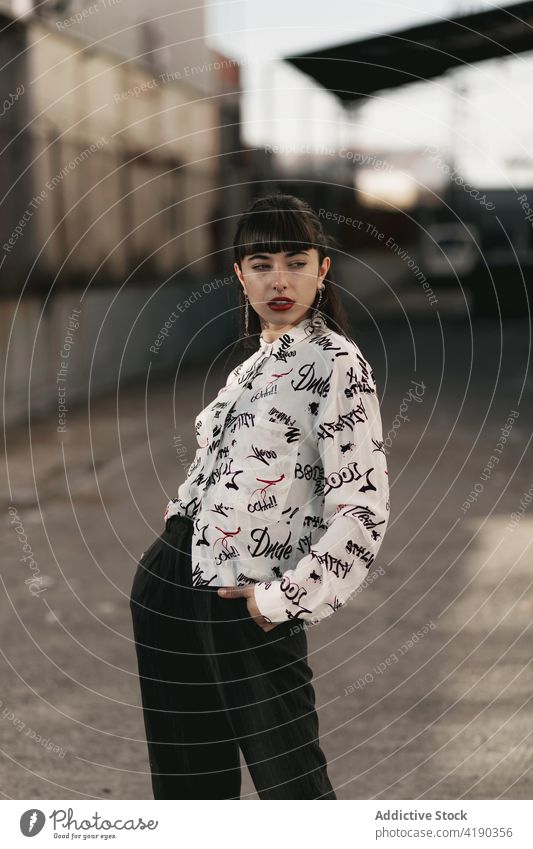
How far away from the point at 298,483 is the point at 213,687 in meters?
0.50

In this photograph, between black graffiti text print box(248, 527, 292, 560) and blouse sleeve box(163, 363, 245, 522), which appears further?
blouse sleeve box(163, 363, 245, 522)

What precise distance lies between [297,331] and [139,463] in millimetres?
7036

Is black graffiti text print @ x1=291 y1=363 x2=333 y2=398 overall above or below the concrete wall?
below

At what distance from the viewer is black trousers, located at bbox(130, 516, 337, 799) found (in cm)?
209

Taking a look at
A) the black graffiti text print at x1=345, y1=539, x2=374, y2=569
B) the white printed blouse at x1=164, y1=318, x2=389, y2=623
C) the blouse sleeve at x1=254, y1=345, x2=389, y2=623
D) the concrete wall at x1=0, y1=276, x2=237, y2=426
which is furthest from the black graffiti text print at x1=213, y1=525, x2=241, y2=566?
the concrete wall at x1=0, y1=276, x2=237, y2=426

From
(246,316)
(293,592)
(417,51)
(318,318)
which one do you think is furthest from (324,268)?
(417,51)

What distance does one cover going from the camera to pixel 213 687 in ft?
7.30

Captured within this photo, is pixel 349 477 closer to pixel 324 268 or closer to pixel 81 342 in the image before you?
pixel 324 268

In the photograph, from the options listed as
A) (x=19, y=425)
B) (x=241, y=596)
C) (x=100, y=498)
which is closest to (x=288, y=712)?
(x=241, y=596)

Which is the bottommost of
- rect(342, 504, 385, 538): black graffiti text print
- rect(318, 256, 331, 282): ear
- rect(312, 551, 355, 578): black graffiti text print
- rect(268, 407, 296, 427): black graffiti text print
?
rect(312, 551, 355, 578): black graffiti text print

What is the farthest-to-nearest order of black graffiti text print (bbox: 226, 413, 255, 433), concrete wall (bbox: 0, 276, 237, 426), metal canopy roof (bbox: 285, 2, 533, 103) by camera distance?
concrete wall (bbox: 0, 276, 237, 426) → metal canopy roof (bbox: 285, 2, 533, 103) → black graffiti text print (bbox: 226, 413, 255, 433)

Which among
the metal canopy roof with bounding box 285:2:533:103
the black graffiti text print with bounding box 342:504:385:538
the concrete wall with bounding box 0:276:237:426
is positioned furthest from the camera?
the concrete wall with bounding box 0:276:237:426

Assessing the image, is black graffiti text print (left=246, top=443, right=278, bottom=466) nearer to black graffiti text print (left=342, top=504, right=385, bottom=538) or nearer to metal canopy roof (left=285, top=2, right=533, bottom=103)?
black graffiti text print (left=342, top=504, right=385, bottom=538)
